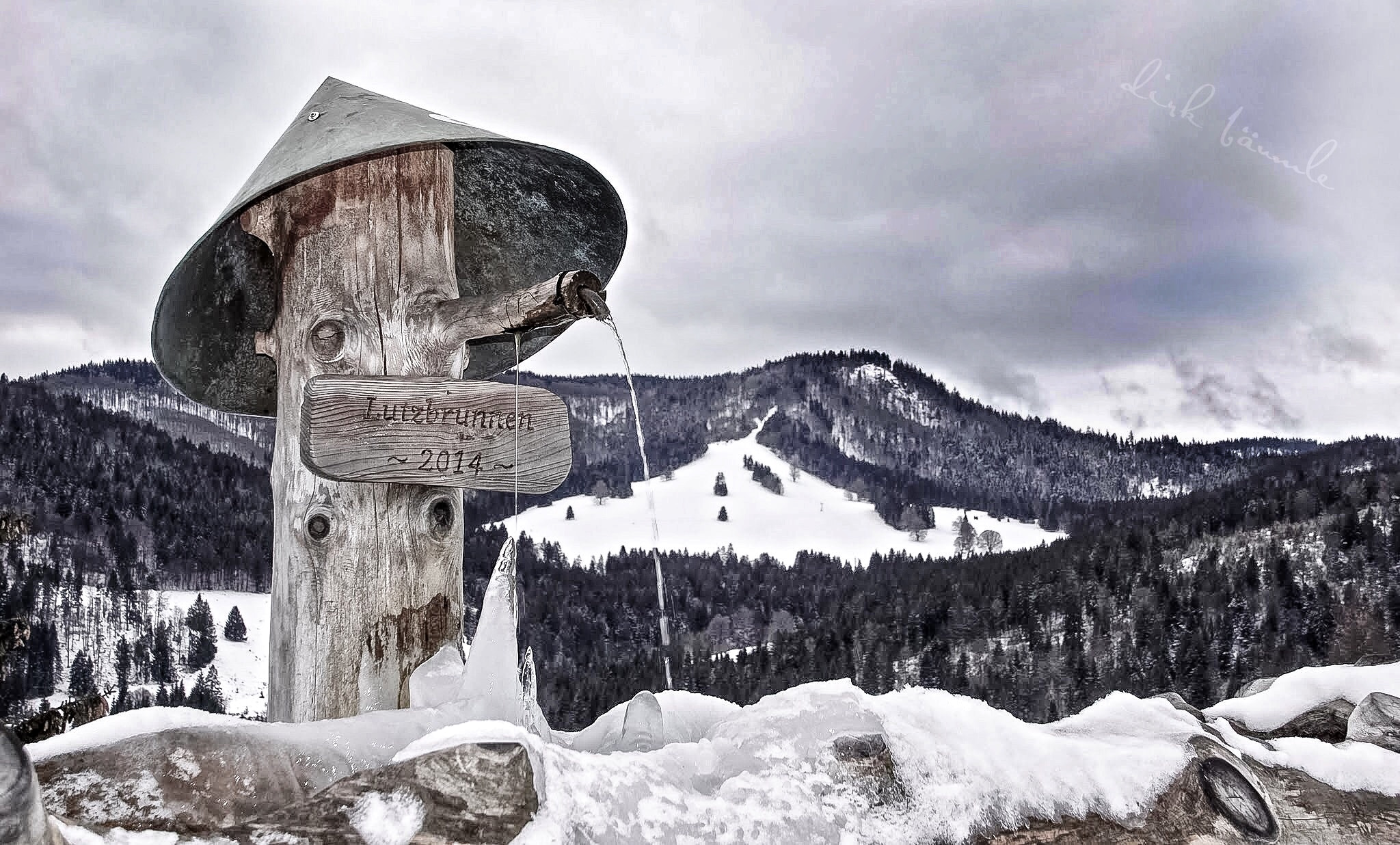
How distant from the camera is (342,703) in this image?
3010 millimetres

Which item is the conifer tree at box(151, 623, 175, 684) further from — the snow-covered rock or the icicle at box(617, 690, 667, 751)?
the snow-covered rock

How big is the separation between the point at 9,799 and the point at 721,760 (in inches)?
52.9

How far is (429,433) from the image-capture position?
119 inches

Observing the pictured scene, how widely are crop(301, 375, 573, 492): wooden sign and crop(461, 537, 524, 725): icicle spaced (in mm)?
661

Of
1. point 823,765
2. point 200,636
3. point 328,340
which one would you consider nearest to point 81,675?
point 200,636

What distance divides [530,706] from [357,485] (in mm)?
Result: 1115

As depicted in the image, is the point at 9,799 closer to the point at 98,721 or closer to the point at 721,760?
the point at 98,721

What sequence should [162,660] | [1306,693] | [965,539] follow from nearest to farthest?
[1306,693] → [162,660] → [965,539]

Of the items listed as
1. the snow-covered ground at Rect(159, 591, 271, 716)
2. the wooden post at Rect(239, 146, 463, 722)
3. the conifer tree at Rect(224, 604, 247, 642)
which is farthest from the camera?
the conifer tree at Rect(224, 604, 247, 642)

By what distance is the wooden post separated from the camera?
3.06 m

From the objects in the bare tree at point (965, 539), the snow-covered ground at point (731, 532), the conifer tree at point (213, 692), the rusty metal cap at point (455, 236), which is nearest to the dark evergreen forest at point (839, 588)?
the conifer tree at point (213, 692)

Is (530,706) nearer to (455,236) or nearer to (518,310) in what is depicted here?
(518,310)

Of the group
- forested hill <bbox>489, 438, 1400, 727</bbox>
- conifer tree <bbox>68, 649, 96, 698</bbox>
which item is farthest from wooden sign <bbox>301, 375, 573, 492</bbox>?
conifer tree <bbox>68, 649, 96, 698</bbox>

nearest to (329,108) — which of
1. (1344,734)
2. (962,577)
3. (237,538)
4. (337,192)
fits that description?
(337,192)
